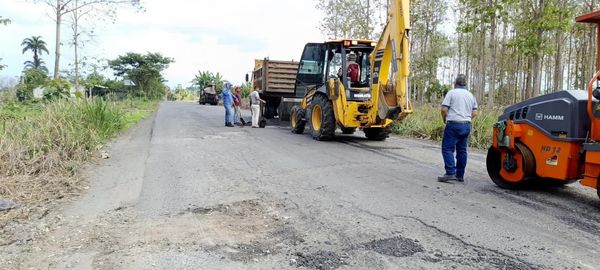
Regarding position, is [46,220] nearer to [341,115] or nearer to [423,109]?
[341,115]

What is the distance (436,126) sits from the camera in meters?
14.2

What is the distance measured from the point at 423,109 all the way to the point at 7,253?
14.2 metres

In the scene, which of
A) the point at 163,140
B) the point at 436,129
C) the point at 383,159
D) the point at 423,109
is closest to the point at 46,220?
the point at 383,159

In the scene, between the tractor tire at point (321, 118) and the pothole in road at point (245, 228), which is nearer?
the pothole in road at point (245, 228)

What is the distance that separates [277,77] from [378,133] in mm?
6004

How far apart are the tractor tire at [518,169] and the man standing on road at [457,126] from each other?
0.41 metres

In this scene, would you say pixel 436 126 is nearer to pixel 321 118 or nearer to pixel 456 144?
pixel 321 118

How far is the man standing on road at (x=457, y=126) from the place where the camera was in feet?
24.1

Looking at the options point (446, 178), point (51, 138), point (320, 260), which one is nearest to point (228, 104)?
point (51, 138)

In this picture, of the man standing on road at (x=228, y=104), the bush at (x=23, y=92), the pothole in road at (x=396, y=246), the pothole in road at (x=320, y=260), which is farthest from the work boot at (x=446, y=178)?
the bush at (x=23, y=92)

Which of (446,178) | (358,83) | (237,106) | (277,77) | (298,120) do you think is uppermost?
(277,77)

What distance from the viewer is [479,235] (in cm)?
476

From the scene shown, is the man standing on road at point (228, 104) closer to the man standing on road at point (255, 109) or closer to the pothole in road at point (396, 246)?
the man standing on road at point (255, 109)

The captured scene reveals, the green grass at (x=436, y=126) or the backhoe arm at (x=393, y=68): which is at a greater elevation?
the backhoe arm at (x=393, y=68)
